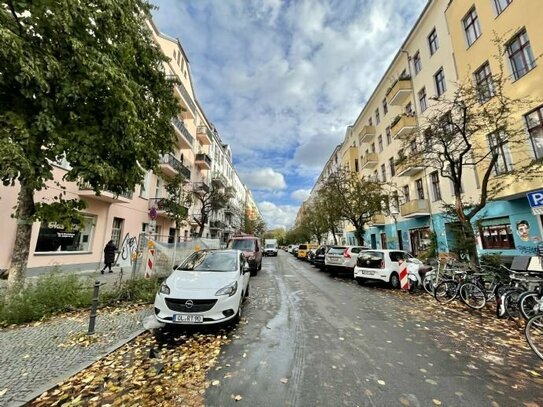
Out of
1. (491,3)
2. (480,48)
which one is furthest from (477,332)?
(491,3)

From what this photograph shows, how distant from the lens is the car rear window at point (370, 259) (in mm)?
11952

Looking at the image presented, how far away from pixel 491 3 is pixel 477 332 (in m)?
16.3

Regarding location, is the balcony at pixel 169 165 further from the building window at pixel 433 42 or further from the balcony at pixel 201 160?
the building window at pixel 433 42

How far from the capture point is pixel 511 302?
22.1 ft

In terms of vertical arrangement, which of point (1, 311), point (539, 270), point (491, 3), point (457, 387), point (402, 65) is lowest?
point (457, 387)

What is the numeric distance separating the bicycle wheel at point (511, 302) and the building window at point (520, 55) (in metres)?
10.5

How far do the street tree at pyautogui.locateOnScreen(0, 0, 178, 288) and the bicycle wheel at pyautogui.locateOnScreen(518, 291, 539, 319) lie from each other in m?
9.75

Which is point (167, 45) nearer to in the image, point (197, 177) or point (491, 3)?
point (197, 177)

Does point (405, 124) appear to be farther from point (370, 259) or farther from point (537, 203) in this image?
point (537, 203)

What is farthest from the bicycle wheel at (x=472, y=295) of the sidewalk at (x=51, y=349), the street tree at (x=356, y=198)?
the street tree at (x=356, y=198)

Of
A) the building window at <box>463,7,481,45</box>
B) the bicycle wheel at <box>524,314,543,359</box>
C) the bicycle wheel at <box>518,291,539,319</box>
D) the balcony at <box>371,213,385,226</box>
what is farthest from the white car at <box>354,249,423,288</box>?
the balcony at <box>371,213,385,226</box>

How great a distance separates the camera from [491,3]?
13.4 metres

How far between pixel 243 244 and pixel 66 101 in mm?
13790

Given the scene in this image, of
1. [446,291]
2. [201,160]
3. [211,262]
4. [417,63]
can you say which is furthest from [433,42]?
[201,160]
